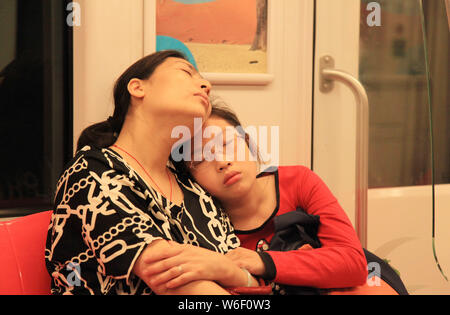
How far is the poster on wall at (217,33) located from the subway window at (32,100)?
344 mm

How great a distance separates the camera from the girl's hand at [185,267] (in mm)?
916

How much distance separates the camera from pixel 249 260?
3.61 feet

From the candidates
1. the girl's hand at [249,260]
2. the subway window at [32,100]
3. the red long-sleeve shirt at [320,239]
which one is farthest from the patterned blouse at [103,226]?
the subway window at [32,100]

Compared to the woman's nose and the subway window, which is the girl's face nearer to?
the woman's nose

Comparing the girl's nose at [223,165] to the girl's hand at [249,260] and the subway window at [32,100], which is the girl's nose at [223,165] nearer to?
the girl's hand at [249,260]

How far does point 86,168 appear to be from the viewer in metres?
1.00

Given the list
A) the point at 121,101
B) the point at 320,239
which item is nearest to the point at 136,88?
the point at 121,101

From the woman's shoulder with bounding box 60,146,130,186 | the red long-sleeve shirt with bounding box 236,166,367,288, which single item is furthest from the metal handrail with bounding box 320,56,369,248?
the woman's shoulder with bounding box 60,146,130,186

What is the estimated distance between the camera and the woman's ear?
3.87ft

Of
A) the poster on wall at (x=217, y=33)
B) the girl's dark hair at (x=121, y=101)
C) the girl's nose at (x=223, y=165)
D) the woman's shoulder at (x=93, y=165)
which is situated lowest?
the girl's nose at (x=223, y=165)

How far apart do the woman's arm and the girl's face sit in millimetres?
273

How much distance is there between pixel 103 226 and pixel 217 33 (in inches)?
39.2

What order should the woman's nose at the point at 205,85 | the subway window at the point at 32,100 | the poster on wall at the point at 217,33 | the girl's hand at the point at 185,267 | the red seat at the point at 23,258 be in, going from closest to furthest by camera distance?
the girl's hand at the point at 185,267 → the red seat at the point at 23,258 → the woman's nose at the point at 205,85 → the subway window at the point at 32,100 → the poster on wall at the point at 217,33

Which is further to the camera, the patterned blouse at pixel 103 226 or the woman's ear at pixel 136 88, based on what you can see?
the woman's ear at pixel 136 88
